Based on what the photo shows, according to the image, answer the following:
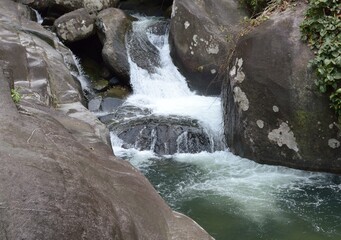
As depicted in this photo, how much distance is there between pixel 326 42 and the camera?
6.72 meters

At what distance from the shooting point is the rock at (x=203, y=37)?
407 inches

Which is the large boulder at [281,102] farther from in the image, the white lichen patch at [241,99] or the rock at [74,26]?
the rock at [74,26]

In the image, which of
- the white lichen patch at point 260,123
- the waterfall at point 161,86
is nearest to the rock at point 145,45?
the waterfall at point 161,86

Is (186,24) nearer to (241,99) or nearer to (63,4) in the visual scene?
(241,99)

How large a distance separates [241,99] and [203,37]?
134 inches

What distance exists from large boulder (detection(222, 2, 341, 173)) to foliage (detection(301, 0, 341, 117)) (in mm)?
136

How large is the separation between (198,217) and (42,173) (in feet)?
13.1

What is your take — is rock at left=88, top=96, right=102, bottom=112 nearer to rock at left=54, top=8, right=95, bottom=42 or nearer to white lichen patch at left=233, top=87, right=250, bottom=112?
rock at left=54, top=8, right=95, bottom=42

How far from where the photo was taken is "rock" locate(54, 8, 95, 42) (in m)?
11.2

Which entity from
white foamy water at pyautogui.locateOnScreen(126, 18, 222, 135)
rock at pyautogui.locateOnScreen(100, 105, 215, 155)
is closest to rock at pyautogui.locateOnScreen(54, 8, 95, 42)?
white foamy water at pyautogui.locateOnScreen(126, 18, 222, 135)

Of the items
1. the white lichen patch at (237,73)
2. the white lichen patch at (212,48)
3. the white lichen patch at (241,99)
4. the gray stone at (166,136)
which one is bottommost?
the gray stone at (166,136)

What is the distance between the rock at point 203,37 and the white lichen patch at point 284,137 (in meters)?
3.39

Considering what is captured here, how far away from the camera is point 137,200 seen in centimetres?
354

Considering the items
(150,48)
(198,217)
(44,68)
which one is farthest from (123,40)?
(198,217)
